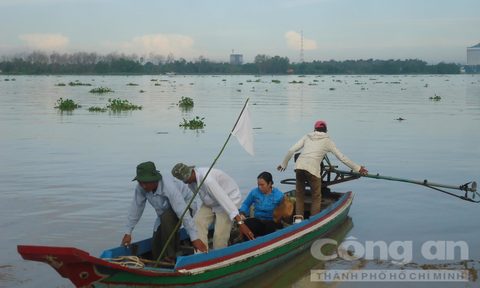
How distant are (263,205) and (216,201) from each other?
1.38m

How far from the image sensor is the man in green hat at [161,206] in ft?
24.0

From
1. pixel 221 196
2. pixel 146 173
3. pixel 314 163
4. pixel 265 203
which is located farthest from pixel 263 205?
pixel 146 173

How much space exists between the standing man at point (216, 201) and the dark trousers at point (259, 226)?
502 millimetres

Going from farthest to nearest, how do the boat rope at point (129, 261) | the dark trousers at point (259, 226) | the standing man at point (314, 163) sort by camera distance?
the standing man at point (314, 163) → the dark trousers at point (259, 226) → the boat rope at point (129, 261)

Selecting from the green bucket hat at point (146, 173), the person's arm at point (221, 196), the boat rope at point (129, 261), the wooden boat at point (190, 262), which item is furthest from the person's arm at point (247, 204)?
the boat rope at point (129, 261)

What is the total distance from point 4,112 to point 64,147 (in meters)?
14.1

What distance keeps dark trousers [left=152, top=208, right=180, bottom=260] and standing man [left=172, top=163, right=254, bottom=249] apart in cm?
48

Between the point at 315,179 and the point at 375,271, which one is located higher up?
the point at 315,179

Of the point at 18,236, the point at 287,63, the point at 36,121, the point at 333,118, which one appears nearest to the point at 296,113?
the point at 333,118

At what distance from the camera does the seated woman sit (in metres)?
8.98

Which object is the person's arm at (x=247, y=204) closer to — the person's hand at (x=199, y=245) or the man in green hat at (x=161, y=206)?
the man in green hat at (x=161, y=206)

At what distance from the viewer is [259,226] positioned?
8977 millimetres

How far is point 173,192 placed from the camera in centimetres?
750

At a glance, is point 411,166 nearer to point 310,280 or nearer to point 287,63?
point 310,280
